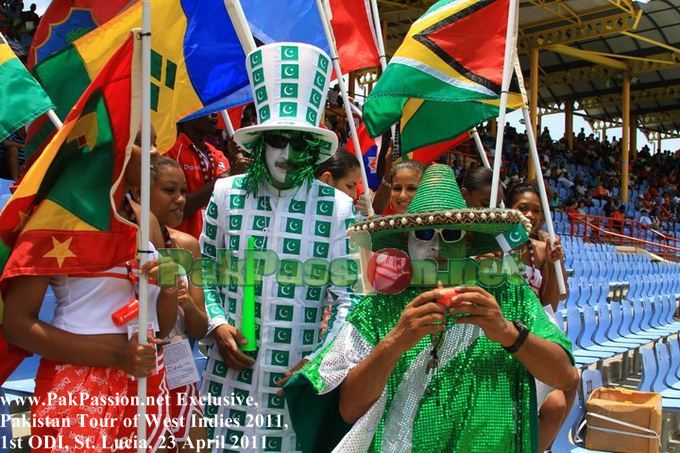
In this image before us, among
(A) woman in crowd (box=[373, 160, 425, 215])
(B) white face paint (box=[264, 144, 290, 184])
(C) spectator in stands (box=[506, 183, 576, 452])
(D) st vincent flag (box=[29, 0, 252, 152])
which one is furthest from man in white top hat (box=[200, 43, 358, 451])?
(C) spectator in stands (box=[506, 183, 576, 452])

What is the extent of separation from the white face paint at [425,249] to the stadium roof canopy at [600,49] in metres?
16.6

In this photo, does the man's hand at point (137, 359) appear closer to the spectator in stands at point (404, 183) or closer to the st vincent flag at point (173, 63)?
the st vincent flag at point (173, 63)

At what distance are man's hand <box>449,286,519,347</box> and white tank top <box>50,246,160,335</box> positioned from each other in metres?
0.99

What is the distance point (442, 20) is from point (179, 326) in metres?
1.77

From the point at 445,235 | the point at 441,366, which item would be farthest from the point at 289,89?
the point at 441,366

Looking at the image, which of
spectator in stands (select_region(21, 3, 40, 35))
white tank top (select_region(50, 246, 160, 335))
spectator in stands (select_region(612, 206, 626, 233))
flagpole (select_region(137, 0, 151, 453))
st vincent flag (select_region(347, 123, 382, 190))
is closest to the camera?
flagpole (select_region(137, 0, 151, 453))

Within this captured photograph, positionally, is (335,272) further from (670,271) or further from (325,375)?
(670,271)

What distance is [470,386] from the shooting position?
5.74ft

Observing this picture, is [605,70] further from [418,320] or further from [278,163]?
[418,320]

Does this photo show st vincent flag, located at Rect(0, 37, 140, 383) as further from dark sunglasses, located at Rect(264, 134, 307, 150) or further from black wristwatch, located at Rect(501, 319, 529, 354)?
black wristwatch, located at Rect(501, 319, 529, 354)

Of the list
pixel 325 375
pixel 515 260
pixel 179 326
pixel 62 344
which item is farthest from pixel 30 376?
pixel 515 260

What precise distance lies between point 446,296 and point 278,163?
0.99 metres

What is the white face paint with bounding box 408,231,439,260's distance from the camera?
1.78 metres

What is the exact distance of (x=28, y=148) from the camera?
9.75ft
